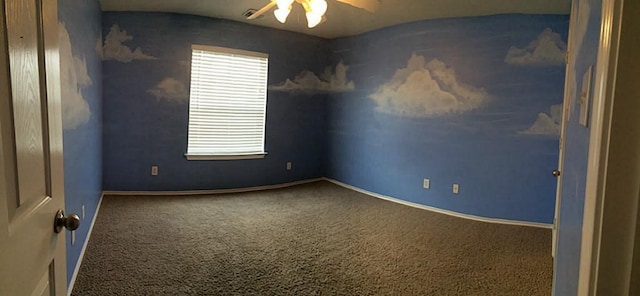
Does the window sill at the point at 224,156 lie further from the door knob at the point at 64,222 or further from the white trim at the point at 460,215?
the door knob at the point at 64,222

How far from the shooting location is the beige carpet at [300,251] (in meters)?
2.63

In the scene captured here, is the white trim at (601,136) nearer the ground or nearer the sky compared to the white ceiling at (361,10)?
nearer the ground

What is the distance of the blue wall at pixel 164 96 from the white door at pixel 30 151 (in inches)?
157

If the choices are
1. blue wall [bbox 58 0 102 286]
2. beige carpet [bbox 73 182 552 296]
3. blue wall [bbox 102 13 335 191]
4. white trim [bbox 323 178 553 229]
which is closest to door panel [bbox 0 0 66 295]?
blue wall [bbox 58 0 102 286]

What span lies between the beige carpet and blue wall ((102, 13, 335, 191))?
46 cm

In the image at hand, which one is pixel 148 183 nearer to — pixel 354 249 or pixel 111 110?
pixel 111 110

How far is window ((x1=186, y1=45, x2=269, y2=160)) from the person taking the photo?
195 inches

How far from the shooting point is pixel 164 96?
4820 mm

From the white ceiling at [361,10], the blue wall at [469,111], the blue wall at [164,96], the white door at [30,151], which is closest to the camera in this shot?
the white door at [30,151]

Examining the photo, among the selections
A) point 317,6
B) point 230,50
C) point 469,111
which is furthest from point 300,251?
point 230,50

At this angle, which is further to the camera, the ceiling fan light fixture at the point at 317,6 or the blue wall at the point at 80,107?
the ceiling fan light fixture at the point at 317,6

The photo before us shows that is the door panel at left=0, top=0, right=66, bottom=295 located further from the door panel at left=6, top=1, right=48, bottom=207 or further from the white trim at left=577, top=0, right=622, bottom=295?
the white trim at left=577, top=0, right=622, bottom=295

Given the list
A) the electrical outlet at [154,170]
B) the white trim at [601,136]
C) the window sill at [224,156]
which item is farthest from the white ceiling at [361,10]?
the white trim at [601,136]

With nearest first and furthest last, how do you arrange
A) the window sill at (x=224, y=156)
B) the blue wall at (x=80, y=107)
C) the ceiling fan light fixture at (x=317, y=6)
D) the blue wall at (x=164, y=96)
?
the blue wall at (x=80, y=107)
the ceiling fan light fixture at (x=317, y=6)
the blue wall at (x=164, y=96)
the window sill at (x=224, y=156)
